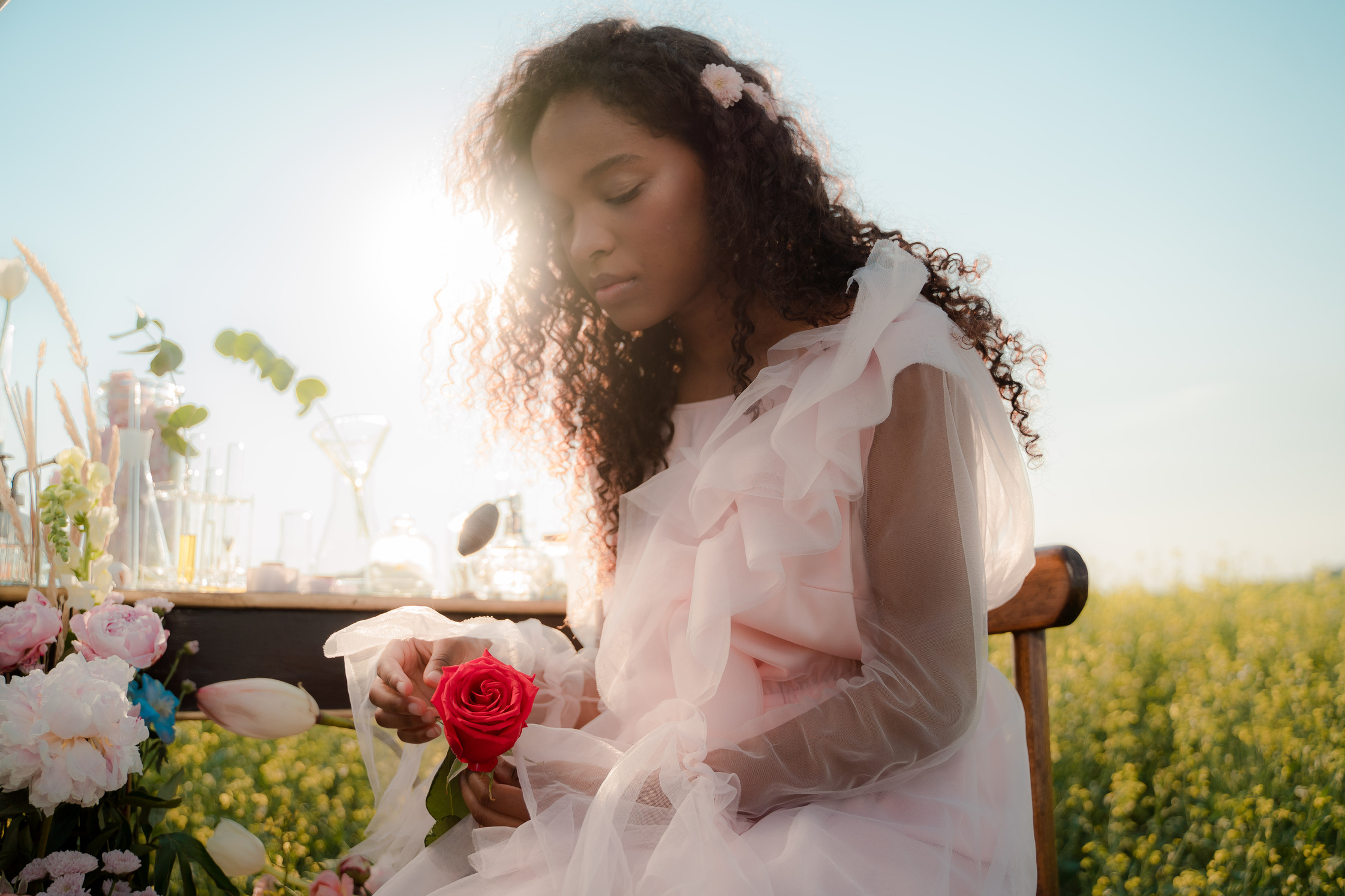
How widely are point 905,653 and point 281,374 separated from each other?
4.64 ft

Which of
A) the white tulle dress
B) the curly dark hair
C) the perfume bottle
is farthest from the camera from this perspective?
the perfume bottle

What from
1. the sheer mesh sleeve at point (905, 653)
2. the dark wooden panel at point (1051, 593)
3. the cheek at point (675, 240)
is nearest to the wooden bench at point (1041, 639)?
the dark wooden panel at point (1051, 593)

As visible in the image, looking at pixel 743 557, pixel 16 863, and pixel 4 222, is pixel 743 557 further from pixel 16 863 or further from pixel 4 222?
pixel 4 222

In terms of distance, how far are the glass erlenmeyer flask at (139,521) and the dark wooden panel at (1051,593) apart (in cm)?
141

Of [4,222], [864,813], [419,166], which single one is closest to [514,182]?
Result: [419,166]

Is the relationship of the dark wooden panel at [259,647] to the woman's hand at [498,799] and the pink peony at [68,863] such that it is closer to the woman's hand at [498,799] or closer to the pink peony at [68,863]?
the pink peony at [68,863]

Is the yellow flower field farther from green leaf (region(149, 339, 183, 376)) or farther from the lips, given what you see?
the lips

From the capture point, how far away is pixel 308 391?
1.71 metres

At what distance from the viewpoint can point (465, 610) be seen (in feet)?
4.81

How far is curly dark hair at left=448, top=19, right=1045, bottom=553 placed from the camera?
112 cm

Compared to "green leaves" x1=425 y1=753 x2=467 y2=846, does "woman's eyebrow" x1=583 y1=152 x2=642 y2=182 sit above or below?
above

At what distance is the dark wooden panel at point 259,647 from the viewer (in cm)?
131

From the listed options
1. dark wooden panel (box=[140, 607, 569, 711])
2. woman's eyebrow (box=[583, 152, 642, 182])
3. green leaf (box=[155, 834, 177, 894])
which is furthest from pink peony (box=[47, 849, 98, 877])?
woman's eyebrow (box=[583, 152, 642, 182])

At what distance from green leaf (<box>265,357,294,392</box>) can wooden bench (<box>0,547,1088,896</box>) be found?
542mm
